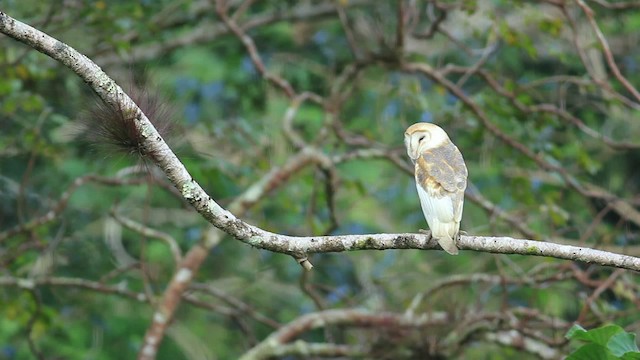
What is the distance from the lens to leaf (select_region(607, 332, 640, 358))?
3.36 metres

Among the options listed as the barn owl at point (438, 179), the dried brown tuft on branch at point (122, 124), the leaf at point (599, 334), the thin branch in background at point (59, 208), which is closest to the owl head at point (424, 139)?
the barn owl at point (438, 179)

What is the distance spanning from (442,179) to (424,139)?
0.70 ft

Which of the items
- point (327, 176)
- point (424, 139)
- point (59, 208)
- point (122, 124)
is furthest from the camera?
point (327, 176)

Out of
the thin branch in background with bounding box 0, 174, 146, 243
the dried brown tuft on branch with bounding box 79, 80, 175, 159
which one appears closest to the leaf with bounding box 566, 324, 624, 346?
the dried brown tuft on branch with bounding box 79, 80, 175, 159

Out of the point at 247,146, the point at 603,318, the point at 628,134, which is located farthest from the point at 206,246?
the point at 628,134

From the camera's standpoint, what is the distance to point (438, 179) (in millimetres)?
3566

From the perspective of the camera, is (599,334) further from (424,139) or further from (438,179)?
(424,139)

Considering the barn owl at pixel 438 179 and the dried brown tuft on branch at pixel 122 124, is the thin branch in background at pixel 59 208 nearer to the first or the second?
the barn owl at pixel 438 179

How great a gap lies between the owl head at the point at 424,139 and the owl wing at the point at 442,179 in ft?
0.08

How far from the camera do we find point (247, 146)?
20.7ft

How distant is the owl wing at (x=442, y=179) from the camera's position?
11.3ft

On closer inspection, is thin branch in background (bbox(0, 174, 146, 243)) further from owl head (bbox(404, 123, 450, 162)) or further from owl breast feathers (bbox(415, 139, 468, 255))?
owl breast feathers (bbox(415, 139, 468, 255))

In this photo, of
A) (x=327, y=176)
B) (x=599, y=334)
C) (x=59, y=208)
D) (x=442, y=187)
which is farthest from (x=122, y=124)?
(x=327, y=176)

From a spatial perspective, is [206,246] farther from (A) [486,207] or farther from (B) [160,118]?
(B) [160,118]
